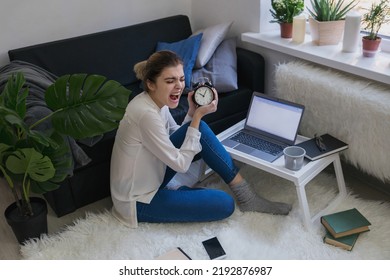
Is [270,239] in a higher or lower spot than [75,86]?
lower

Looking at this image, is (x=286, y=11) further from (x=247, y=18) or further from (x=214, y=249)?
(x=214, y=249)

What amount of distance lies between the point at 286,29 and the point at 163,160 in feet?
4.14

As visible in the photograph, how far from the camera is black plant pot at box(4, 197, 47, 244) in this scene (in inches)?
75.9

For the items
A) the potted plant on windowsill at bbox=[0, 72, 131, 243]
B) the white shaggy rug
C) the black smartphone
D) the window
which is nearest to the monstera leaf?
the potted plant on windowsill at bbox=[0, 72, 131, 243]

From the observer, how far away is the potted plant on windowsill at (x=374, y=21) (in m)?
2.16

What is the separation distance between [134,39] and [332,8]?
50.7 inches

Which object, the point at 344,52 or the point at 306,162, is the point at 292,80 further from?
the point at 306,162

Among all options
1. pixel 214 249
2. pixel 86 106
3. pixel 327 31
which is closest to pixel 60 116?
pixel 86 106

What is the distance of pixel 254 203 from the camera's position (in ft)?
6.99

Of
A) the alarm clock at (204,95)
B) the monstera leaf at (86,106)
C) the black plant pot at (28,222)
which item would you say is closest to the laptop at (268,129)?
the alarm clock at (204,95)

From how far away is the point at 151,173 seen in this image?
1973 millimetres

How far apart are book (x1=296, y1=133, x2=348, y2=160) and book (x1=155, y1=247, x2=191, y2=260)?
757mm

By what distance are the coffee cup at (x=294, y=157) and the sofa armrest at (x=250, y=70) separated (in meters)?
0.80
